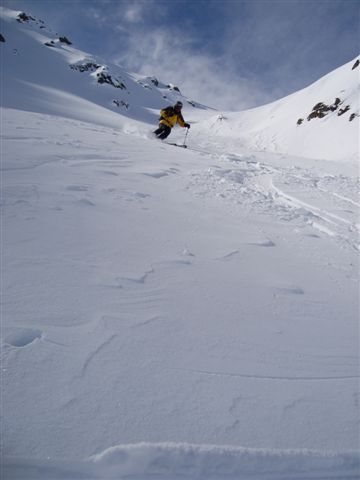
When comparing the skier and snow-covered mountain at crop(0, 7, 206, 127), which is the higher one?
snow-covered mountain at crop(0, 7, 206, 127)

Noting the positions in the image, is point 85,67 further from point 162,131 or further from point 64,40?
point 162,131

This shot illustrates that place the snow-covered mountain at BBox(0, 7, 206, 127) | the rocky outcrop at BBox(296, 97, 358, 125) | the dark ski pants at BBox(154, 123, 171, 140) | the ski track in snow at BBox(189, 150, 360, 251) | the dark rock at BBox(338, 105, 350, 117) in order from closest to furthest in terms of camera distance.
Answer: the ski track in snow at BBox(189, 150, 360, 251) → the dark ski pants at BBox(154, 123, 171, 140) → the dark rock at BBox(338, 105, 350, 117) → the rocky outcrop at BBox(296, 97, 358, 125) → the snow-covered mountain at BBox(0, 7, 206, 127)

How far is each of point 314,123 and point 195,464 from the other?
79.4 feet

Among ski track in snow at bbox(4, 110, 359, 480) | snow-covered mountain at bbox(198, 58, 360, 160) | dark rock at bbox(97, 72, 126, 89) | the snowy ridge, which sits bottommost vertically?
the snowy ridge

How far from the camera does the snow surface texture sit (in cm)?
110

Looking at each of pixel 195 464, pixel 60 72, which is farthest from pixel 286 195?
pixel 60 72

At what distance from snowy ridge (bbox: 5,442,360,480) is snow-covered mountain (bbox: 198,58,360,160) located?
1605 centimetres

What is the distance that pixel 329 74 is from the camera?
28.9 metres

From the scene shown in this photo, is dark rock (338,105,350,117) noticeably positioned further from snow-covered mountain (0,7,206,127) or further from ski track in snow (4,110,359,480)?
ski track in snow (4,110,359,480)

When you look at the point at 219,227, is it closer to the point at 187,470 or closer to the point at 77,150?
the point at 187,470

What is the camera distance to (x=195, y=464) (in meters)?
1.08

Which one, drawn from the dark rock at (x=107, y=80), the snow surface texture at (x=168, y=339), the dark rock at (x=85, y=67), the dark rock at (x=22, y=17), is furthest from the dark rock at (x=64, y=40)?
the snow surface texture at (x=168, y=339)

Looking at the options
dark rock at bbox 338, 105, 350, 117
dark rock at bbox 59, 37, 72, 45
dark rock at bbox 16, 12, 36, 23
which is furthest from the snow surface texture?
dark rock at bbox 59, 37, 72, 45

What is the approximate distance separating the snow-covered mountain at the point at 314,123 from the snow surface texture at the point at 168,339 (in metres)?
14.7
